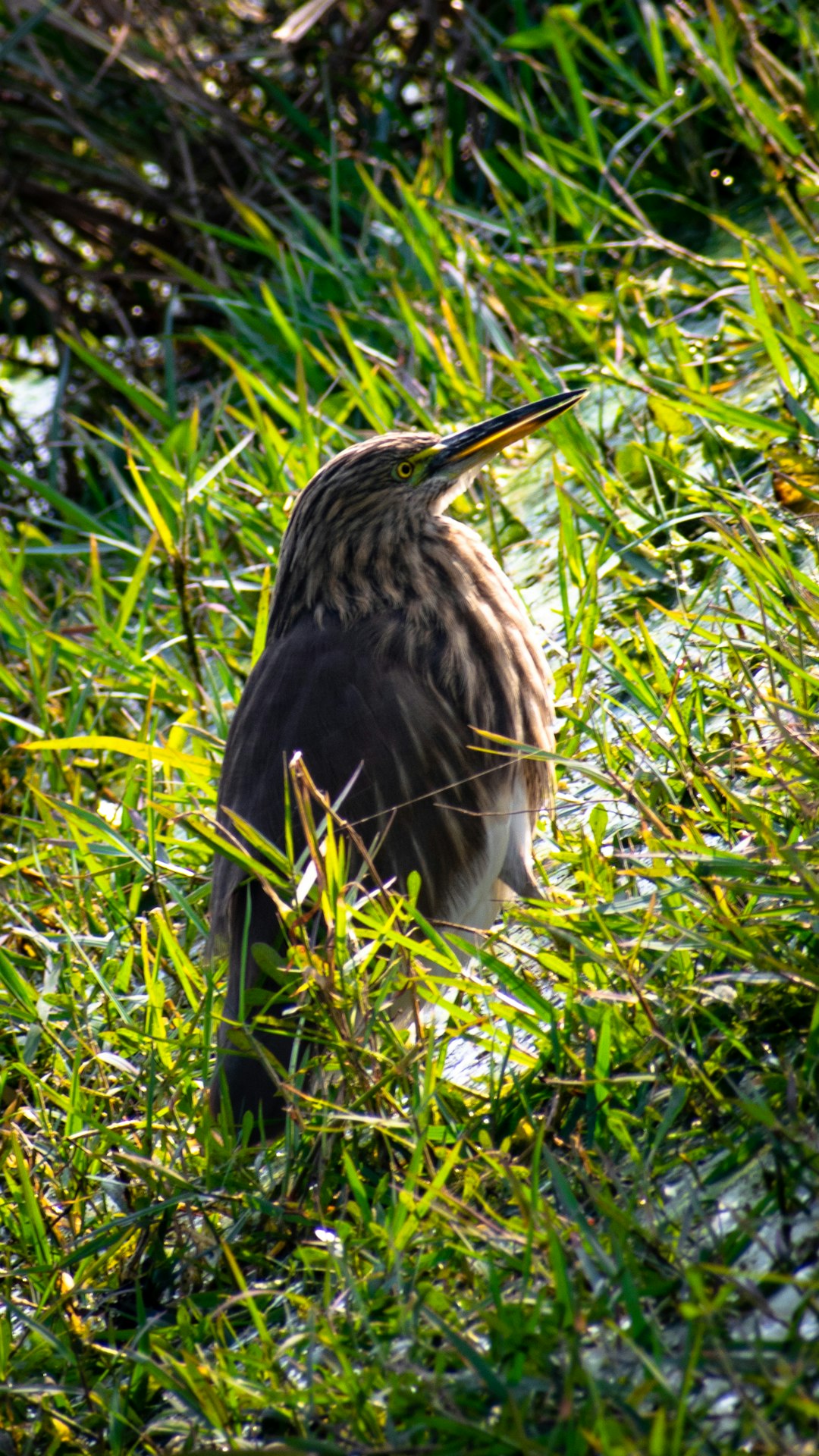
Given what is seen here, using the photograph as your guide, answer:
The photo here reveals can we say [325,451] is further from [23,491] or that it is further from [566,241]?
[23,491]

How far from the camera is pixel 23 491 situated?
5.07m

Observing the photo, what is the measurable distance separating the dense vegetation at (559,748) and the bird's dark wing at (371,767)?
6.5 inches

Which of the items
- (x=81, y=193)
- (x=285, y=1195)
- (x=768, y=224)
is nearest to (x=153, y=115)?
(x=81, y=193)

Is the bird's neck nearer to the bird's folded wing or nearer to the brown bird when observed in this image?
the brown bird

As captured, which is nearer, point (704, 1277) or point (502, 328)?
point (704, 1277)

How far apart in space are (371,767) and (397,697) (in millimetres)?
148

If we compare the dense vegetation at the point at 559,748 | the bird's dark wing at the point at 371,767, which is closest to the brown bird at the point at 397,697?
the bird's dark wing at the point at 371,767

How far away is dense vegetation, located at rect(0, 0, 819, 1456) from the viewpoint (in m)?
1.72

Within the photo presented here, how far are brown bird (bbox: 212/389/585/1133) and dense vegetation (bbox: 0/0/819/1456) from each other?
13 cm

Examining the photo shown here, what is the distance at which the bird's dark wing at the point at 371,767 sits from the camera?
2.54 metres

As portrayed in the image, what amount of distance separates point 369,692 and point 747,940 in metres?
0.98

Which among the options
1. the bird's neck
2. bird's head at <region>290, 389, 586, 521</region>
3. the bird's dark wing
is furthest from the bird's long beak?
the bird's dark wing

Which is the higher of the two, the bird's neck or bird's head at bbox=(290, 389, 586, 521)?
bird's head at bbox=(290, 389, 586, 521)

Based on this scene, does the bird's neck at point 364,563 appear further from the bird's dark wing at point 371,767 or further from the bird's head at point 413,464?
the bird's dark wing at point 371,767
